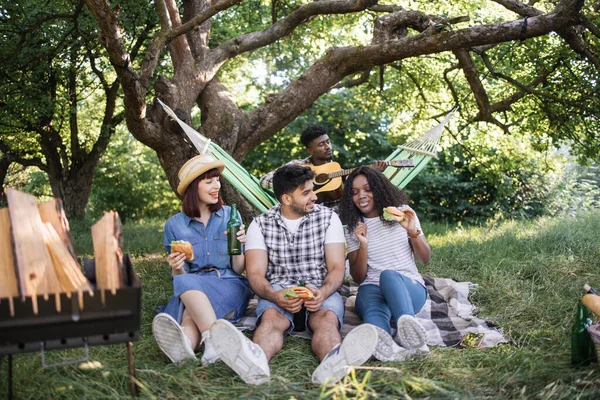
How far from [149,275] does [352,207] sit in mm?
2122

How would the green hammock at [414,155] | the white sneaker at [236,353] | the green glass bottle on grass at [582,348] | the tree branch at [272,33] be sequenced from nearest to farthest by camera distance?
the white sneaker at [236,353] → the green glass bottle on grass at [582,348] → the green hammock at [414,155] → the tree branch at [272,33]

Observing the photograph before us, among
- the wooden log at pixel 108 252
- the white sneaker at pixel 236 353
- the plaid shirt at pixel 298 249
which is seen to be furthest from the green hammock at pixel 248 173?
the wooden log at pixel 108 252

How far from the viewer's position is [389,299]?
2.90m

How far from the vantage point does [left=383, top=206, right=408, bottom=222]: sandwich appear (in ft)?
9.95

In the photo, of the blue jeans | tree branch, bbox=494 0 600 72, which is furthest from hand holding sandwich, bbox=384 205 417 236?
tree branch, bbox=494 0 600 72

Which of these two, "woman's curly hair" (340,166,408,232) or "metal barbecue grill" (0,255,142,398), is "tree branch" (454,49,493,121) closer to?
"woman's curly hair" (340,166,408,232)

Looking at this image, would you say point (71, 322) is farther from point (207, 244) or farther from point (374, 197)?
point (374, 197)

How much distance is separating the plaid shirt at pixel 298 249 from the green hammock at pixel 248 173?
3.51 feet

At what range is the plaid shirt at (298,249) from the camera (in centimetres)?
309

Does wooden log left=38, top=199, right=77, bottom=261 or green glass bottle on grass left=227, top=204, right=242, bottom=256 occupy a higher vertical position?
wooden log left=38, top=199, right=77, bottom=261

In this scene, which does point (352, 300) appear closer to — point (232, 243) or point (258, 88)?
point (232, 243)

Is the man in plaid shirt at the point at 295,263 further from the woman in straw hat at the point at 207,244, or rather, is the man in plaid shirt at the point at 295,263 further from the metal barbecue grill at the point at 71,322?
the metal barbecue grill at the point at 71,322

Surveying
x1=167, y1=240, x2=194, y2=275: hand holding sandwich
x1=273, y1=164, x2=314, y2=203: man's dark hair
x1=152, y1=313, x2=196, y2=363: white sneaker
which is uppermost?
x1=273, y1=164, x2=314, y2=203: man's dark hair

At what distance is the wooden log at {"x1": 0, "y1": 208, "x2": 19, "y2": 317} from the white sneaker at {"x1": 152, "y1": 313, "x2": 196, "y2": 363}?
0.67 metres
